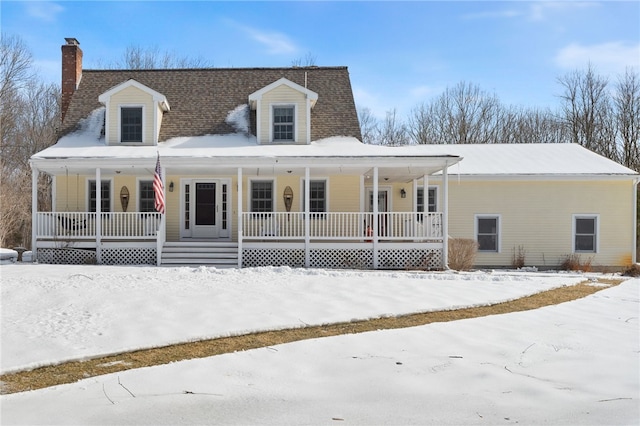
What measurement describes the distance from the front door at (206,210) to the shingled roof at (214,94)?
2012mm

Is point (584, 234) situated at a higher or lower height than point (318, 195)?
lower

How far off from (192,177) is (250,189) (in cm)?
209

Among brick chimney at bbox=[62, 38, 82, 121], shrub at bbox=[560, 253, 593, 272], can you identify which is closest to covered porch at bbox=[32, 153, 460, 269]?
brick chimney at bbox=[62, 38, 82, 121]

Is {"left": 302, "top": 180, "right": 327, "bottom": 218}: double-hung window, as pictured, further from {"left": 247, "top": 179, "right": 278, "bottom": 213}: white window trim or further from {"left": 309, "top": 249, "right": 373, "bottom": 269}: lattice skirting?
{"left": 309, "top": 249, "right": 373, "bottom": 269}: lattice skirting

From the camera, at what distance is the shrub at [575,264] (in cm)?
1866

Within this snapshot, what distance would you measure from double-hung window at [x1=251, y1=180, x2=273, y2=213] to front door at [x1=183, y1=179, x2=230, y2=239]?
37.6 inches

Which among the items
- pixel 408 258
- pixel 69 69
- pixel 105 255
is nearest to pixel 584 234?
pixel 408 258

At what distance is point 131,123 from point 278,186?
18.7 ft

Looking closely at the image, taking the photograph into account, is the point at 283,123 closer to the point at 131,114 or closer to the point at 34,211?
the point at 131,114

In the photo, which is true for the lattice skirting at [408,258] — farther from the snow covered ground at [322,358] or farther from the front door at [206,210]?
the front door at [206,210]

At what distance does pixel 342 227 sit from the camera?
54.1ft

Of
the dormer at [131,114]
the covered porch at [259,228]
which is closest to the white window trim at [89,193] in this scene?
the covered porch at [259,228]

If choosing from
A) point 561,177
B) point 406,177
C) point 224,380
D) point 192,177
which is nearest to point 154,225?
point 192,177

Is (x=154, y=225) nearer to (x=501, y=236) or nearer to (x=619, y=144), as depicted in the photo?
(x=501, y=236)
